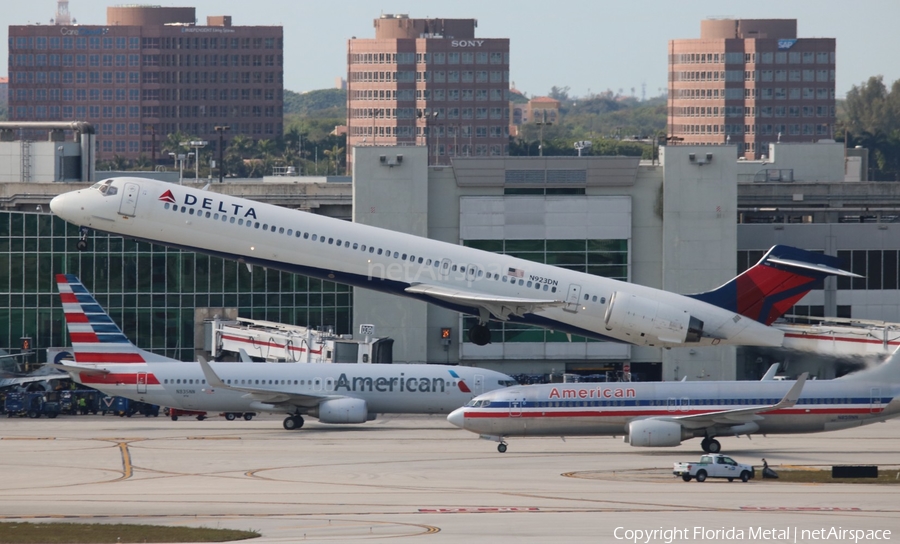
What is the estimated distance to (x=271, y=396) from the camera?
83688 mm

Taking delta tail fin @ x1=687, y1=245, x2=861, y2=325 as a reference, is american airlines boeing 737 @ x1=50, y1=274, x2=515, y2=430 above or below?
below

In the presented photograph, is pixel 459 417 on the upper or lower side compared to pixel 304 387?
lower

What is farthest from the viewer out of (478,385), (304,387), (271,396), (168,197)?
(304,387)

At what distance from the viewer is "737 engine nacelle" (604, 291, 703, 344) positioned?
7025cm

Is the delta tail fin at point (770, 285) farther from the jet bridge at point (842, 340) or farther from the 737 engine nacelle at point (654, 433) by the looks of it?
the jet bridge at point (842, 340)

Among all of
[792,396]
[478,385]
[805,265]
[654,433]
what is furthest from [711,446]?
[478,385]

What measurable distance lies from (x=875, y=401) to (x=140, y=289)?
61524mm

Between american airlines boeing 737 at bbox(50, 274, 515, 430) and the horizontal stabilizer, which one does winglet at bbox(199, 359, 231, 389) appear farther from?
the horizontal stabilizer

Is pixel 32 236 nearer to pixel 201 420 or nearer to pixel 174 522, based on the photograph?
pixel 201 420

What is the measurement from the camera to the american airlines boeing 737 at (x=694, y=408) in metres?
74.1

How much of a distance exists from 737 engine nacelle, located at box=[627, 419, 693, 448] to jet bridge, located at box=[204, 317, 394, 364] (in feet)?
93.6

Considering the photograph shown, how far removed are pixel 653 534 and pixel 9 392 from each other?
2512 inches

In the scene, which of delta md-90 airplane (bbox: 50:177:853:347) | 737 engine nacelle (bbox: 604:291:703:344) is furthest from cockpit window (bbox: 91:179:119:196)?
737 engine nacelle (bbox: 604:291:703:344)

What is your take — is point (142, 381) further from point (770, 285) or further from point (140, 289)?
point (770, 285)
